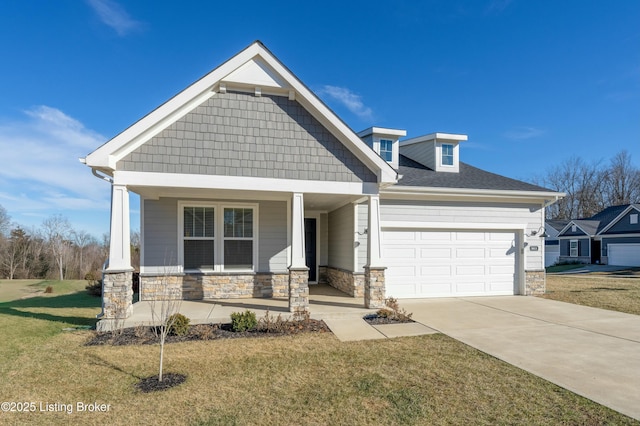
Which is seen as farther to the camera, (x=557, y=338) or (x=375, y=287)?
(x=375, y=287)

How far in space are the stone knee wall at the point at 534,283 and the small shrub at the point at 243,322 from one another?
9361 millimetres

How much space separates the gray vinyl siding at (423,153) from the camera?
13289 millimetres

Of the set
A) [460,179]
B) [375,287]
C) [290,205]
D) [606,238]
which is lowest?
[375,287]

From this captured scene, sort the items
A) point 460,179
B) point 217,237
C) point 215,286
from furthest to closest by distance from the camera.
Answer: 1. point 460,179
2. point 217,237
3. point 215,286

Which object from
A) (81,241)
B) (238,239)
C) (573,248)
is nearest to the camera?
(238,239)

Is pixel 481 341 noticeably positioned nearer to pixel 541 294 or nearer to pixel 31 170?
pixel 541 294

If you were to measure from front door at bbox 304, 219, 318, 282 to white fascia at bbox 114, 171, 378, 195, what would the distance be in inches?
186

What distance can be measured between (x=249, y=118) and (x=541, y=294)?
36.0 ft

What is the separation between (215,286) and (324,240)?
472 cm

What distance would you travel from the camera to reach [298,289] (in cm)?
775

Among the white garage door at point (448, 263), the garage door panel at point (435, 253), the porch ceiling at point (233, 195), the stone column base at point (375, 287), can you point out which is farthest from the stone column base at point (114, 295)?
the garage door panel at point (435, 253)

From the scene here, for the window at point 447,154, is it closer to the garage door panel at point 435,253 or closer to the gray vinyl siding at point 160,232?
the garage door panel at point 435,253

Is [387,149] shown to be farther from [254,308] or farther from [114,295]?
[114,295]

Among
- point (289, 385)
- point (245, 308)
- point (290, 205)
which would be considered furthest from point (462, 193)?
point (289, 385)
